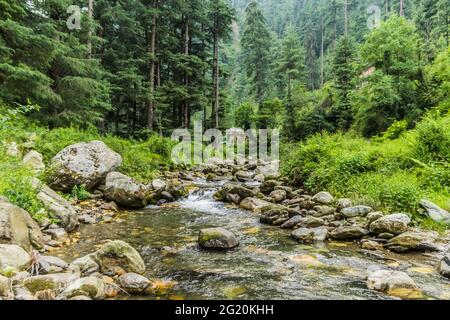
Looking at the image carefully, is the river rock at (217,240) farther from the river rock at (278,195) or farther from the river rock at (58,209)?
the river rock at (278,195)

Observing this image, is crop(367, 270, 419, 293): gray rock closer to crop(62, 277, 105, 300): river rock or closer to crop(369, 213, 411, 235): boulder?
crop(369, 213, 411, 235): boulder

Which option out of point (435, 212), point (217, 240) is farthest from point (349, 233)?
point (217, 240)

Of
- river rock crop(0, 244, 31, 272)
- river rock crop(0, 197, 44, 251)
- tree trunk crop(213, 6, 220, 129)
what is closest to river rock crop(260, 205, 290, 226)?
river rock crop(0, 197, 44, 251)

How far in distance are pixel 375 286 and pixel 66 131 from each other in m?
11.8

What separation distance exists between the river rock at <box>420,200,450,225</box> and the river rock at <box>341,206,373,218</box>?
1229 mm

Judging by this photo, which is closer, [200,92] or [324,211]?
[324,211]

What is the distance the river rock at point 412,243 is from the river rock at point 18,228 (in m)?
6.77

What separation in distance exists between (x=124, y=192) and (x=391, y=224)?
24.1 ft

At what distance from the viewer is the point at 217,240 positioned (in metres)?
6.96

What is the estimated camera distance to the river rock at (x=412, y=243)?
6.41m

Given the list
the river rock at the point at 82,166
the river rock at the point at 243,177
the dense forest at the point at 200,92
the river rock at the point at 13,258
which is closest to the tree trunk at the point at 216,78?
the dense forest at the point at 200,92

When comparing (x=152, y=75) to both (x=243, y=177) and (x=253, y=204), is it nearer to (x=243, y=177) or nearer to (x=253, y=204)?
(x=243, y=177)

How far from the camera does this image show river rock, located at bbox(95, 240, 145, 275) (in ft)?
17.5

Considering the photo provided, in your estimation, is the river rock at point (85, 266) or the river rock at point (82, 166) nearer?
the river rock at point (85, 266)
